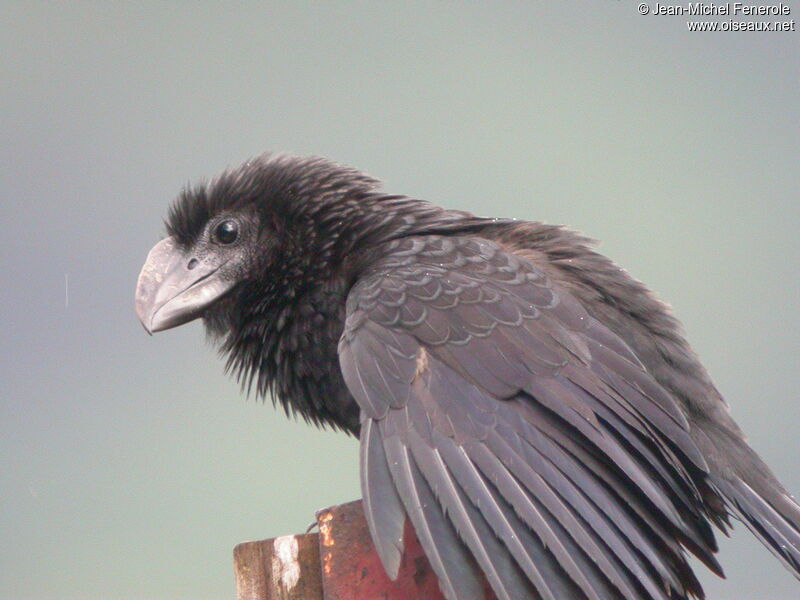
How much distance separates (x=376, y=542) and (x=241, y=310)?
1728mm

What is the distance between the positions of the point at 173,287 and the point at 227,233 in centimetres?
29

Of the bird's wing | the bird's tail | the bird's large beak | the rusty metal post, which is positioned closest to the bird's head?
the bird's large beak

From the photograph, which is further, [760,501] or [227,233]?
[227,233]

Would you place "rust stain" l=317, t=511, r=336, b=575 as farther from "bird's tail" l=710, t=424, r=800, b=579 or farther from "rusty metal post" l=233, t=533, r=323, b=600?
"bird's tail" l=710, t=424, r=800, b=579

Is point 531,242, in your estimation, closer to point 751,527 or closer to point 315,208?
point 315,208

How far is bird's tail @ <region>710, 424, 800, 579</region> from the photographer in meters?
3.04

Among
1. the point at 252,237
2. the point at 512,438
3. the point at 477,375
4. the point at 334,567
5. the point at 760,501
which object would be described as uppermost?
the point at 252,237

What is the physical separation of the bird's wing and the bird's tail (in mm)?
115

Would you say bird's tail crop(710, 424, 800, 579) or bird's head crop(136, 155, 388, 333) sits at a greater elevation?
bird's head crop(136, 155, 388, 333)

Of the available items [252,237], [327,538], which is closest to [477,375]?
[327,538]

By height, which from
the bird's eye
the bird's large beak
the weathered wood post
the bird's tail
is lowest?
the bird's tail

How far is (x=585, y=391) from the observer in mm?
3066

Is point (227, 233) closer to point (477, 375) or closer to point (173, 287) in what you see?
point (173, 287)

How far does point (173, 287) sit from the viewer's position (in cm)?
402
